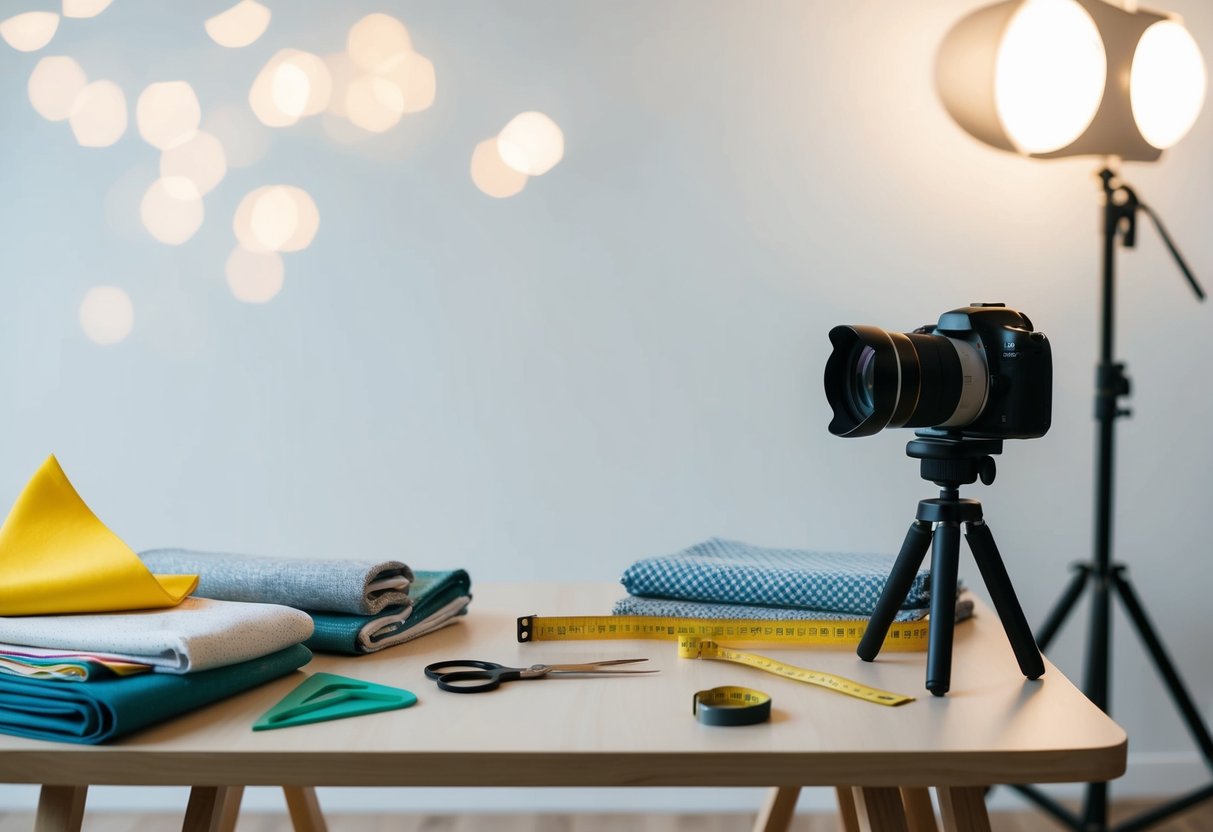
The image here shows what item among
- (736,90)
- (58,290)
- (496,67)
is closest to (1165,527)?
(736,90)

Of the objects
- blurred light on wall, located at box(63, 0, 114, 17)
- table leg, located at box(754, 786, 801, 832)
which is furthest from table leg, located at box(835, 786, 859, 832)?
blurred light on wall, located at box(63, 0, 114, 17)

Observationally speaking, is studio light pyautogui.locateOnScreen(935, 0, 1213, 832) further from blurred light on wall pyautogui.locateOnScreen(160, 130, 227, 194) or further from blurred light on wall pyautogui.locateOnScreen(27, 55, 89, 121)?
blurred light on wall pyautogui.locateOnScreen(27, 55, 89, 121)

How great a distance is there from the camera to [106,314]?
7.18 feet

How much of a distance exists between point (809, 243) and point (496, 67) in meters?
0.71

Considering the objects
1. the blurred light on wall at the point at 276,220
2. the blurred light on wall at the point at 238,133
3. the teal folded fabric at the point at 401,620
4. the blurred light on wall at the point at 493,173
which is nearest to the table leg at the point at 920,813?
the teal folded fabric at the point at 401,620

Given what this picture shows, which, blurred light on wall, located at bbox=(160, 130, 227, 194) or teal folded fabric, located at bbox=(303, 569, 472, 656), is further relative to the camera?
blurred light on wall, located at bbox=(160, 130, 227, 194)

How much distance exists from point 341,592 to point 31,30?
167 centimetres

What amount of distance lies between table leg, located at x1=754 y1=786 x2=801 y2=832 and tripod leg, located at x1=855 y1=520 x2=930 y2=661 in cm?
53

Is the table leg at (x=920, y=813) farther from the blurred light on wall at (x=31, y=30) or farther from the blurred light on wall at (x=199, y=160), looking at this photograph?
the blurred light on wall at (x=31, y=30)

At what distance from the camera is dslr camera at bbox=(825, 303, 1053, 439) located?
96 centimetres

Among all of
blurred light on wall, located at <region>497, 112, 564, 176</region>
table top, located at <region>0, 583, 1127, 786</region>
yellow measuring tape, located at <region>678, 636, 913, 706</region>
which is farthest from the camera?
blurred light on wall, located at <region>497, 112, 564, 176</region>

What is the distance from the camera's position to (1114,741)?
0.81 meters

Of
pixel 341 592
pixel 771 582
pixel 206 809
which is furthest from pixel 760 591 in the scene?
pixel 206 809

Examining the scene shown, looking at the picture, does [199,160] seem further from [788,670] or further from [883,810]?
[883,810]
